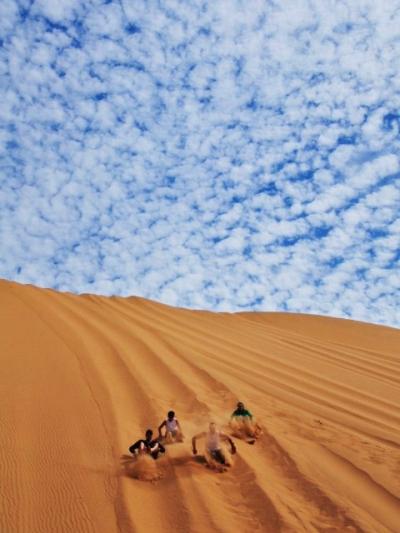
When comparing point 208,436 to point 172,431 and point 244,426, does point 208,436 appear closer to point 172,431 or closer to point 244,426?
point 172,431

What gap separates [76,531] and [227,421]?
3351mm

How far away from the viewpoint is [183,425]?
7.41 meters

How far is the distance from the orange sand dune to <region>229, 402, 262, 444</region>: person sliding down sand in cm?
17

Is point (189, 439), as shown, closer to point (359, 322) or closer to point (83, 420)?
point (83, 420)

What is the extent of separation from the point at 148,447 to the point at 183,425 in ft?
4.23

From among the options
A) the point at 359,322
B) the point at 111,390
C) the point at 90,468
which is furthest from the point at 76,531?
the point at 359,322

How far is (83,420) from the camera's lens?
277 inches

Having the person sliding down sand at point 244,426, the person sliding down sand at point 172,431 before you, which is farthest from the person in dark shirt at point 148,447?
the person sliding down sand at point 244,426

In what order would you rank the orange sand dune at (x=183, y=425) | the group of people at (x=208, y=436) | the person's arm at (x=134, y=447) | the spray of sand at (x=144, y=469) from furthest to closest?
the group of people at (x=208, y=436)
the person's arm at (x=134, y=447)
the spray of sand at (x=144, y=469)
the orange sand dune at (x=183, y=425)

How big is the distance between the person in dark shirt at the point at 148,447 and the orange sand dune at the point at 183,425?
144 mm

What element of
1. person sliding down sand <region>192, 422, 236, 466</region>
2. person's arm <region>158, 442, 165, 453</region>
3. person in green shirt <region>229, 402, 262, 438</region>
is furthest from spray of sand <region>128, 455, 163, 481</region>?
person in green shirt <region>229, 402, 262, 438</region>

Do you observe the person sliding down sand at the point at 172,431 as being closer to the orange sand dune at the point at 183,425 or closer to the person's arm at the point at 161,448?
the orange sand dune at the point at 183,425

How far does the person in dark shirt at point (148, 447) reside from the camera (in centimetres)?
612

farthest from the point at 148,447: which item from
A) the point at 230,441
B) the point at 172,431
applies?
the point at 230,441
